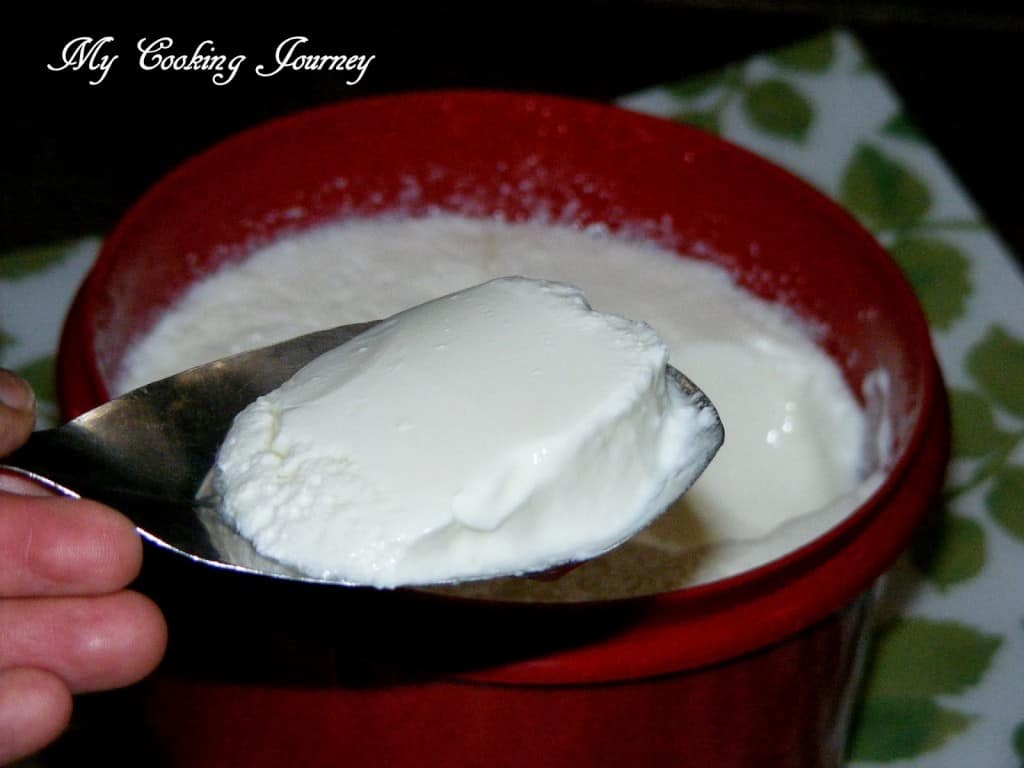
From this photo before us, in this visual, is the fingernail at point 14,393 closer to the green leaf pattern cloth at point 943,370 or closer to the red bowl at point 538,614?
the red bowl at point 538,614

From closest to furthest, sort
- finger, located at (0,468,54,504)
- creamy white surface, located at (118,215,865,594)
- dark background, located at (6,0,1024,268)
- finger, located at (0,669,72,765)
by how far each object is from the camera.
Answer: finger, located at (0,669,72,765) → finger, located at (0,468,54,504) → creamy white surface, located at (118,215,865,594) → dark background, located at (6,0,1024,268)

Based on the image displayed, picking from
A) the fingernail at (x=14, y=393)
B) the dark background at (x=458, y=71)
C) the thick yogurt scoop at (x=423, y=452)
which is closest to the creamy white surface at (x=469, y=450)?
the thick yogurt scoop at (x=423, y=452)

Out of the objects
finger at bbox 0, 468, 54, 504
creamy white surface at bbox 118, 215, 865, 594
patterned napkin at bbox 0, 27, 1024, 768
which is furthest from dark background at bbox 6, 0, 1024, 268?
finger at bbox 0, 468, 54, 504

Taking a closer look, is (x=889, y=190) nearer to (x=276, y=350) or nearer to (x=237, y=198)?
(x=237, y=198)

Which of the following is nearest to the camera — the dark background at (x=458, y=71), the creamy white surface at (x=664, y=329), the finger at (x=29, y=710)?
the finger at (x=29, y=710)

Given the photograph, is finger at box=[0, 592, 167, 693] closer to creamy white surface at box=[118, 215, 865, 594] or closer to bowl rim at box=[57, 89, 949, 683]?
bowl rim at box=[57, 89, 949, 683]

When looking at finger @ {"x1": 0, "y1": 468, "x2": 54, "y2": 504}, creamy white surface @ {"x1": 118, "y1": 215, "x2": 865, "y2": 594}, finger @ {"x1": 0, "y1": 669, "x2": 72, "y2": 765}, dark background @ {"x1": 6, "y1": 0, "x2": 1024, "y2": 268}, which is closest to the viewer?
finger @ {"x1": 0, "y1": 669, "x2": 72, "y2": 765}

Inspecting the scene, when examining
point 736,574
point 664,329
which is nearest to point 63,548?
point 736,574
